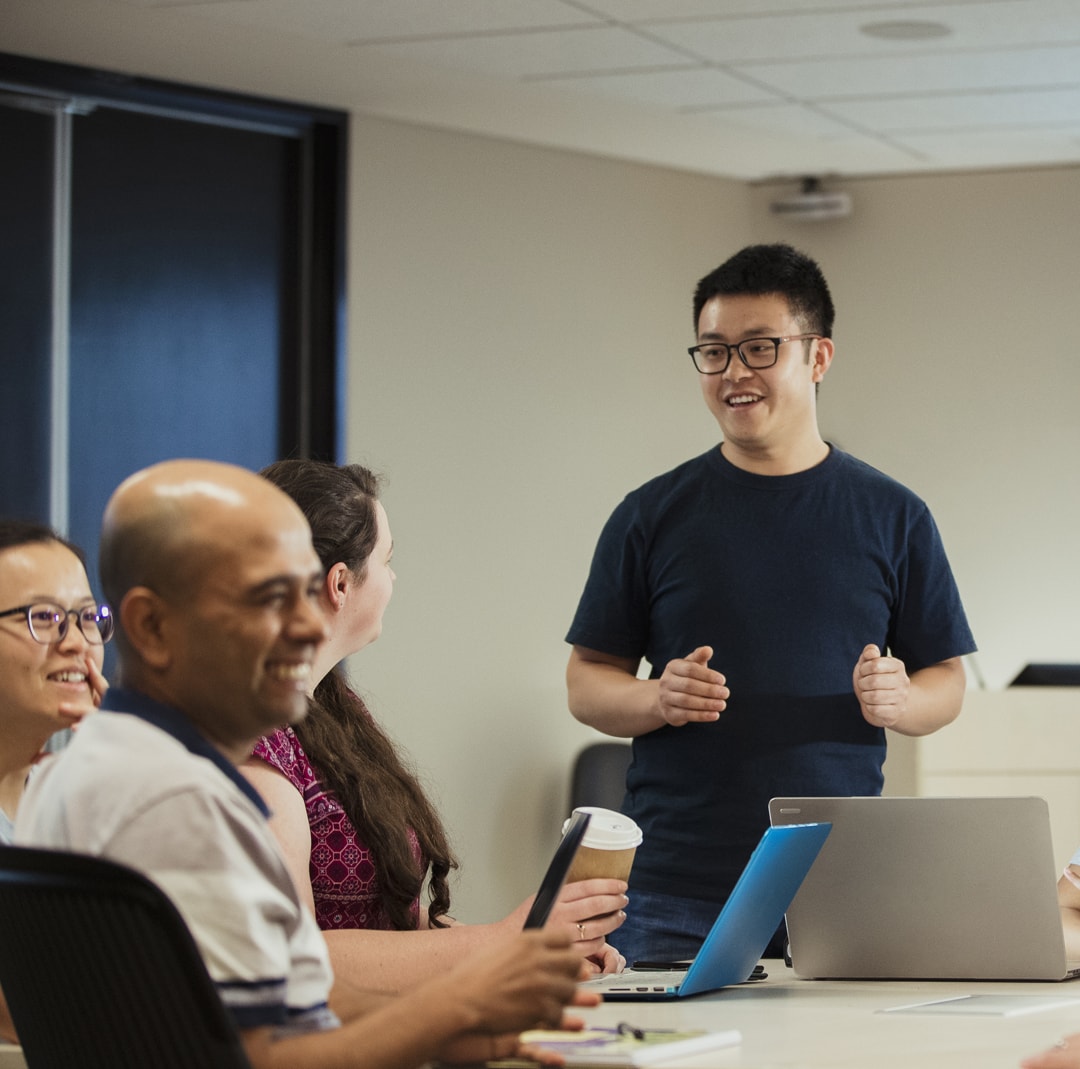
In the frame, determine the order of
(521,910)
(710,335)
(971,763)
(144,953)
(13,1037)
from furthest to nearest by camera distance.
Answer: (971,763)
(710,335)
(521,910)
(13,1037)
(144,953)

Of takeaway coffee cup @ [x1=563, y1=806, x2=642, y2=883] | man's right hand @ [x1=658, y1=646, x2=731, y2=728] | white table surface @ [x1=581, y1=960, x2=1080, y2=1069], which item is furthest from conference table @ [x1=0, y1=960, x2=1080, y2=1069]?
man's right hand @ [x1=658, y1=646, x2=731, y2=728]

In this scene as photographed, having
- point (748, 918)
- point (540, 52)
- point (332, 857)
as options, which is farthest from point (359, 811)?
point (540, 52)

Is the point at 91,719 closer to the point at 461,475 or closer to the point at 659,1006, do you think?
the point at 659,1006

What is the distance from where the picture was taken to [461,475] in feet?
17.0

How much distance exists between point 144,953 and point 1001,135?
4.53m

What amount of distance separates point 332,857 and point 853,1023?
66 centimetres

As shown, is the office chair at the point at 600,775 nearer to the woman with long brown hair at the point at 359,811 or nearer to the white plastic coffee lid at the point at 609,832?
the woman with long brown hair at the point at 359,811

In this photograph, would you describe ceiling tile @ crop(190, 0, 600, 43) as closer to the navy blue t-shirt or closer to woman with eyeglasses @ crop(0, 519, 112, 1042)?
the navy blue t-shirt

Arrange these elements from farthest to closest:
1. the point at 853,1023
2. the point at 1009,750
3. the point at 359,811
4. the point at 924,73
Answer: the point at 1009,750 → the point at 924,73 → the point at 359,811 → the point at 853,1023

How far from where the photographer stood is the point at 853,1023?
1.87 meters

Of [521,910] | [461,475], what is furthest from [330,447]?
[521,910]

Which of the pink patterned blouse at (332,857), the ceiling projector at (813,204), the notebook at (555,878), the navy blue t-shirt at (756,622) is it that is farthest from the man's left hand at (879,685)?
the ceiling projector at (813,204)

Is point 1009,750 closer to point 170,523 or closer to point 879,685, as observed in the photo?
point 879,685

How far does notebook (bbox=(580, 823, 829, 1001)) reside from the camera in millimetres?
1953
